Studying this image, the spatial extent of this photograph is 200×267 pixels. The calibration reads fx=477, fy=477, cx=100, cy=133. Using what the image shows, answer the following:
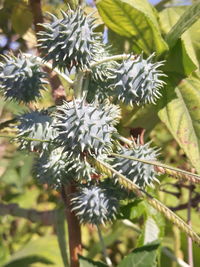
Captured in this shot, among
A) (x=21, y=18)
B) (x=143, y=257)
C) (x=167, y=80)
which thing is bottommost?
(x=143, y=257)

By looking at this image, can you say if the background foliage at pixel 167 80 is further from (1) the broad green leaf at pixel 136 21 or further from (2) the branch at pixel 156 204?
(2) the branch at pixel 156 204

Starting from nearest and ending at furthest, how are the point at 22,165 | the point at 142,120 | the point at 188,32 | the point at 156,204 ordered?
1. the point at 156,204
2. the point at 188,32
3. the point at 142,120
4. the point at 22,165

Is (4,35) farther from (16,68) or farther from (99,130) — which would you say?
(99,130)

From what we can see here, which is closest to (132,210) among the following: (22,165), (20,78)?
(20,78)

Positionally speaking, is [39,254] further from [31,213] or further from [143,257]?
[143,257]

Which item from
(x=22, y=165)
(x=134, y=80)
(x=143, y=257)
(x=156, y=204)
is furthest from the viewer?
(x=22, y=165)

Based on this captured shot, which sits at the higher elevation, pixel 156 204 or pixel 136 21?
pixel 136 21

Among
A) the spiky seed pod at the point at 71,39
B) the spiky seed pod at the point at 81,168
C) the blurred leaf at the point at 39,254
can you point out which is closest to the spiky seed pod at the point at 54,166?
the spiky seed pod at the point at 81,168
